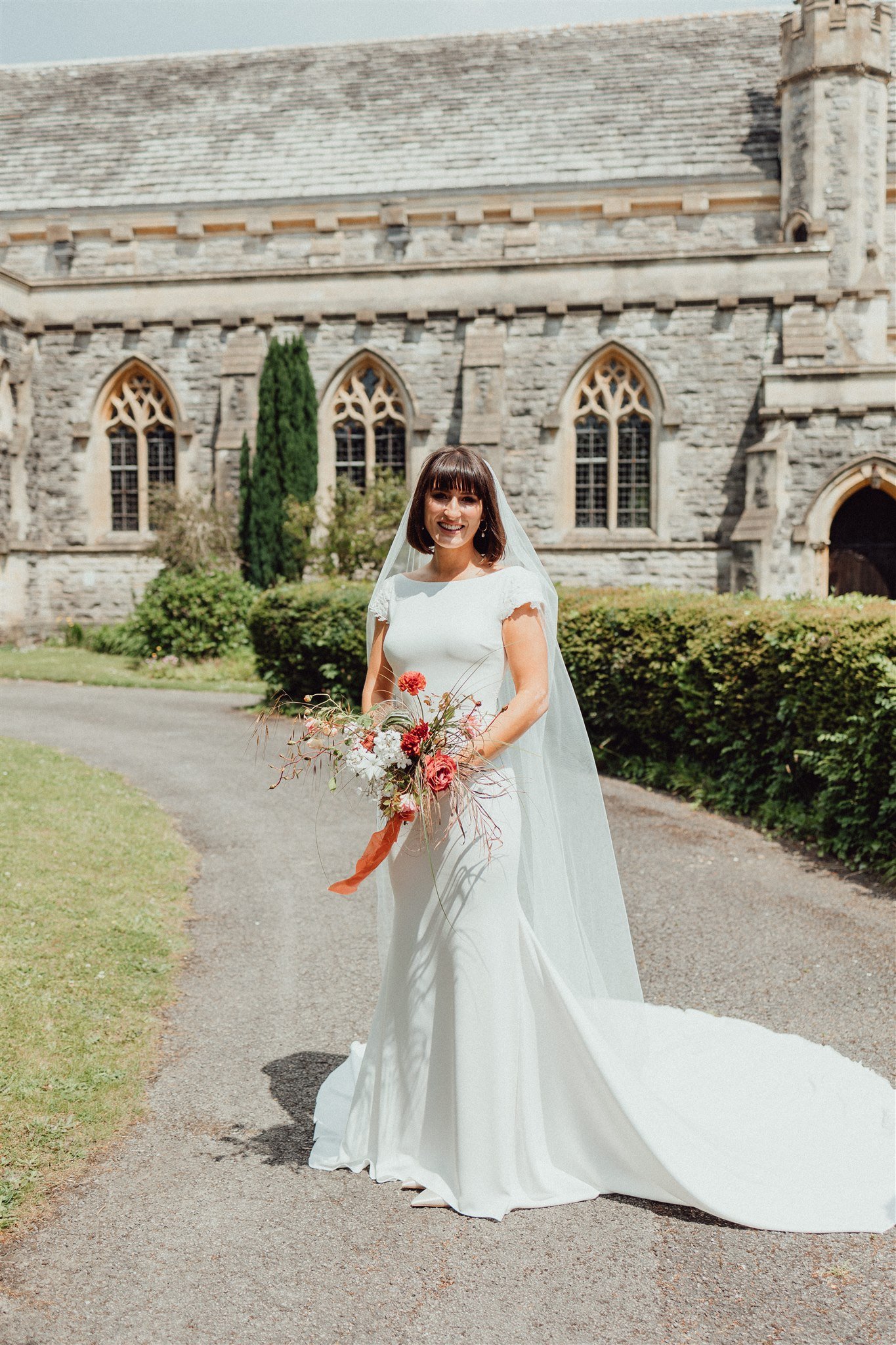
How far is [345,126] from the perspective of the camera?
82.3 ft

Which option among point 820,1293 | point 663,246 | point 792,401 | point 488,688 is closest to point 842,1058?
point 820,1293

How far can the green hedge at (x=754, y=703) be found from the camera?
6918 mm

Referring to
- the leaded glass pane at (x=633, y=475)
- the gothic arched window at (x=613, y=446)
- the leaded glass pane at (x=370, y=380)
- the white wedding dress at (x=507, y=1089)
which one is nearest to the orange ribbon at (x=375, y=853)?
the white wedding dress at (x=507, y=1089)

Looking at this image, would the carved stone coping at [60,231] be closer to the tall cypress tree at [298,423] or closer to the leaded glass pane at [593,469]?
the tall cypress tree at [298,423]

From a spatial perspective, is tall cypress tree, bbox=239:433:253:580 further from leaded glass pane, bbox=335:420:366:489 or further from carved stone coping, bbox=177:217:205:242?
carved stone coping, bbox=177:217:205:242

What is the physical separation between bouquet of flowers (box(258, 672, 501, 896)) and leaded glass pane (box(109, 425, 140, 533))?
61.9 ft

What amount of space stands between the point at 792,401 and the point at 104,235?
15.6 meters

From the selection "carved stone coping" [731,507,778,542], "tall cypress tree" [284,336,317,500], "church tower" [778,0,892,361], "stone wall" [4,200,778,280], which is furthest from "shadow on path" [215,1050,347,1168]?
"stone wall" [4,200,778,280]

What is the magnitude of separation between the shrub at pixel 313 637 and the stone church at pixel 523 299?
22.0ft

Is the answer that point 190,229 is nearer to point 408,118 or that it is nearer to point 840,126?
point 408,118

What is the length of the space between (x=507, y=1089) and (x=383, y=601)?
163 cm

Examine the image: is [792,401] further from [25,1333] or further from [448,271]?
[25,1333]

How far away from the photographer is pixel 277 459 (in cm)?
1934

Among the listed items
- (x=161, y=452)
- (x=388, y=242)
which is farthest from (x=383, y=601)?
(x=388, y=242)
